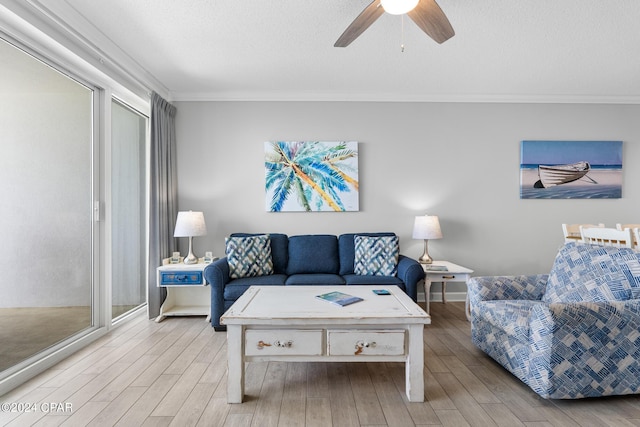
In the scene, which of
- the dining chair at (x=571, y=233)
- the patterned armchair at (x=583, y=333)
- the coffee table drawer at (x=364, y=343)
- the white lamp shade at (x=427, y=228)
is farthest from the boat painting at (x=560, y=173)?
the coffee table drawer at (x=364, y=343)

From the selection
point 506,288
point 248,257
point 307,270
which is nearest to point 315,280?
point 307,270

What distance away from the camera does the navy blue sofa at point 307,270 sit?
128 inches

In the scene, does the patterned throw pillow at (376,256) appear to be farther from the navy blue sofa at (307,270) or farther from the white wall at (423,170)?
the white wall at (423,170)

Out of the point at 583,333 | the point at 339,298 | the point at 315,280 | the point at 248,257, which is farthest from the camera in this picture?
the point at 248,257

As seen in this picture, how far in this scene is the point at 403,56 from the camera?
3.28 metres

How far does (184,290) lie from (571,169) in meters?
4.81

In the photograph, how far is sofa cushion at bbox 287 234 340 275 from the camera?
3850mm

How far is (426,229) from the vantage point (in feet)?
12.7

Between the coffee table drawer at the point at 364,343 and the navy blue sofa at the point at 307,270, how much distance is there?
1356 mm

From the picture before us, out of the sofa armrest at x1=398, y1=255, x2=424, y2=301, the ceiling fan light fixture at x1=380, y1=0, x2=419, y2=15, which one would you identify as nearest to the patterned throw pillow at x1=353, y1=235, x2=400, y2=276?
the sofa armrest at x1=398, y1=255, x2=424, y2=301

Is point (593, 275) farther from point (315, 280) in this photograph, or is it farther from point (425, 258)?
point (315, 280)

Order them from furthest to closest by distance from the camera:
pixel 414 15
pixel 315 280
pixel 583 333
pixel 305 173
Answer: pixel 305 173 < pixel 315 280 < pixel 414 15 < pixel 583 333

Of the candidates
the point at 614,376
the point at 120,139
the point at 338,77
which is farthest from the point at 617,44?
the point at 120,139

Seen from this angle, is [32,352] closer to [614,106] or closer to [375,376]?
[375,376]
